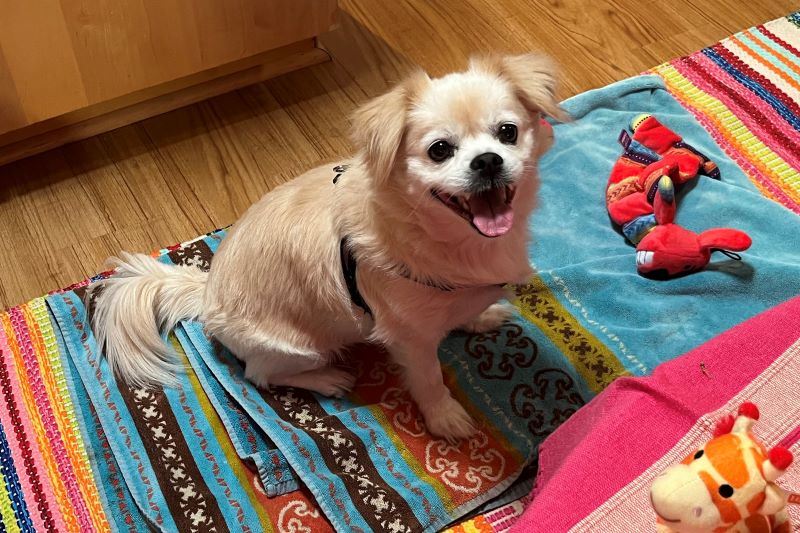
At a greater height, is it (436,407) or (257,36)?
(257,36)

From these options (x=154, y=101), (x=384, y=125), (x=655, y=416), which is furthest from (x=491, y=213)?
(x=154, y=101)

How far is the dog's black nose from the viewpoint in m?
1.28

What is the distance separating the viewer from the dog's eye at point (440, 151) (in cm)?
132

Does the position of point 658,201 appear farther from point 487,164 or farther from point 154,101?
point 154,101

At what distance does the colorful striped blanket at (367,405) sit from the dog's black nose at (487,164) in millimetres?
606

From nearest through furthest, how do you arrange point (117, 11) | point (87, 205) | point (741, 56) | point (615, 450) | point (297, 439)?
point (615, 450) < point (297, 439) < point (117, 11) < point (87, 205) < point (741, 56)

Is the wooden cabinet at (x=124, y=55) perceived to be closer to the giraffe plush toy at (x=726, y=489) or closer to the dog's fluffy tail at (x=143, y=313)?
the dog's fluffy tail at (x=143, y=313)

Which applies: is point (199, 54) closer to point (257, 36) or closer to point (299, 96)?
point (257, 36)

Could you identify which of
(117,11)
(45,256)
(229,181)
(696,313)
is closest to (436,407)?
(696,313)

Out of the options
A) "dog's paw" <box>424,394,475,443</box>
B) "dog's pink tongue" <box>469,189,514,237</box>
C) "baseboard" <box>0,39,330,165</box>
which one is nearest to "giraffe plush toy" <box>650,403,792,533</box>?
"dog's pink tongue" <box>469,189,514,237</box>

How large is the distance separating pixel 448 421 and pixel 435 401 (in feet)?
0.16

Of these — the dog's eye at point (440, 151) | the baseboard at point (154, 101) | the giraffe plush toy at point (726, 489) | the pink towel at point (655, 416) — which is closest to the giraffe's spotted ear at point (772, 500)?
the giraffe plush toy at point (726, 489)

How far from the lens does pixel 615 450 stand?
1.23 m

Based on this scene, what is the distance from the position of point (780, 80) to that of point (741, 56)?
14 centimetres
